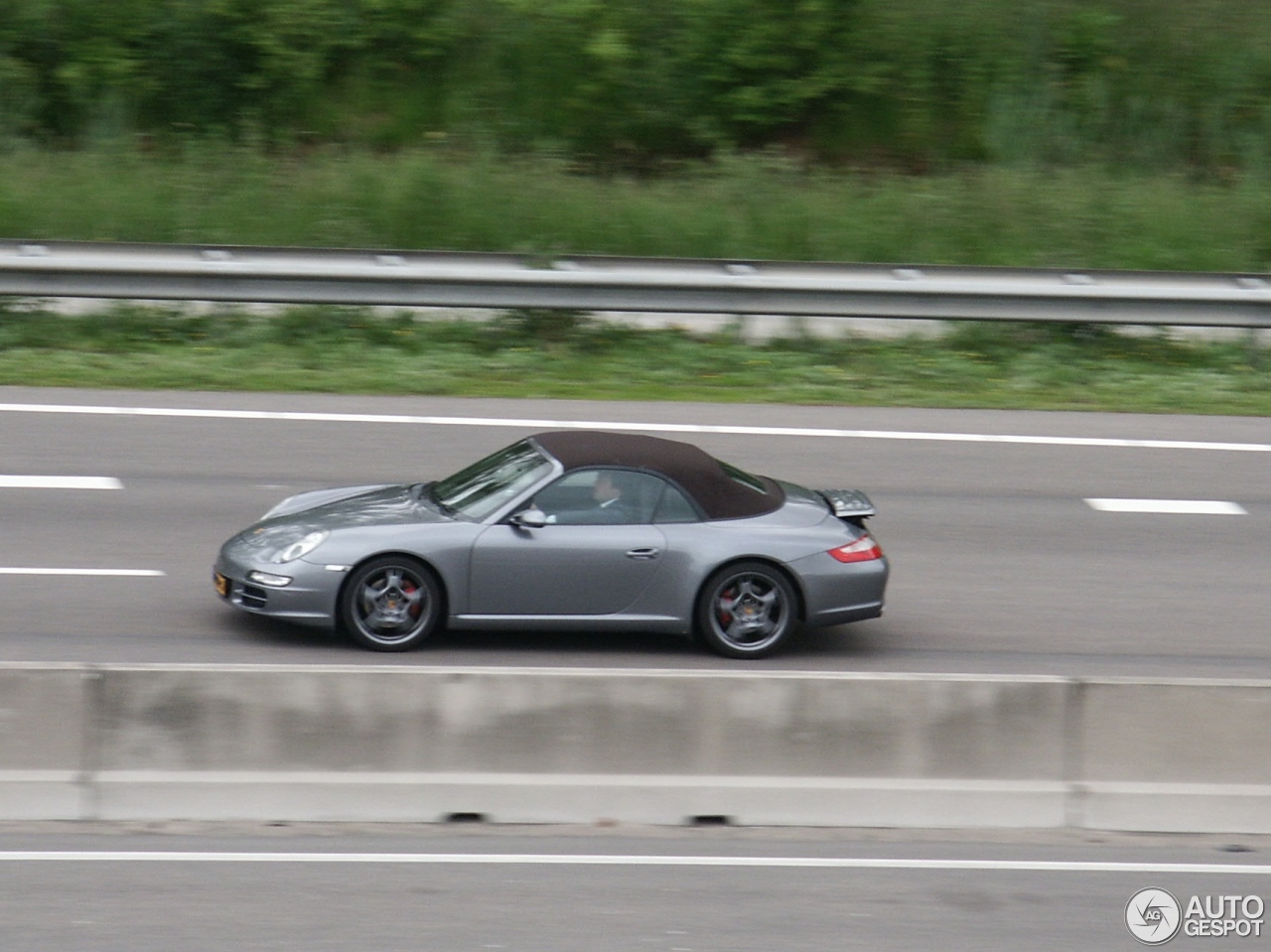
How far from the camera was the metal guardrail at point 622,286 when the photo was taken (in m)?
16.1

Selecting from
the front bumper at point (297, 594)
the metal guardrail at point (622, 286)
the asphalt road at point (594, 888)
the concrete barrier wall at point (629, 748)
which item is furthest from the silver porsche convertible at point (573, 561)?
the metal guardrail at point (622, 286)

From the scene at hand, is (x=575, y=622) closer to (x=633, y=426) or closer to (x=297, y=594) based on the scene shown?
(x=297, y=594)

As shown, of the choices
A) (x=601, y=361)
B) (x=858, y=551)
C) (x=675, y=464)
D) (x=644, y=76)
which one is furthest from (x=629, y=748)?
(x=644, y=76)

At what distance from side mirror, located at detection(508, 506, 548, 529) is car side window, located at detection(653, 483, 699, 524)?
65 centimetres

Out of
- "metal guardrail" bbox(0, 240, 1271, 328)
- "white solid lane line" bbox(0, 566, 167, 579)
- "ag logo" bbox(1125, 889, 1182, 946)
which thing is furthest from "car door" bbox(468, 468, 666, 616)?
"metal guardrail" bbox(0, 240, 1271, 328)

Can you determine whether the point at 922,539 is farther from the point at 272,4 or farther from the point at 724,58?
the point at 272,4

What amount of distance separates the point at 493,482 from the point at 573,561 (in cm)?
75

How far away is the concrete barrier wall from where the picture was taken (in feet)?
22.4

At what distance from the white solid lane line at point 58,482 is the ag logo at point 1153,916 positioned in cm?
826

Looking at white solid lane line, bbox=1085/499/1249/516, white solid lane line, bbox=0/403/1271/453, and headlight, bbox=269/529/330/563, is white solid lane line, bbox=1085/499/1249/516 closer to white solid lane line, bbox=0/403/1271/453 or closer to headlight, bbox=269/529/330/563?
white solid lane line, bbox=0/403/1271/453

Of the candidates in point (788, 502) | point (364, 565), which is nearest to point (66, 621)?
point (364, 565)

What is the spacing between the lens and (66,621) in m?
9.24

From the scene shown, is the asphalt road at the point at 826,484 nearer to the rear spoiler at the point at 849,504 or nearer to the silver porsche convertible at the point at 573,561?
the silver porsche convertible at the point at 573,561

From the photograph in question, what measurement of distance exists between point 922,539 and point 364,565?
449 centimetres
